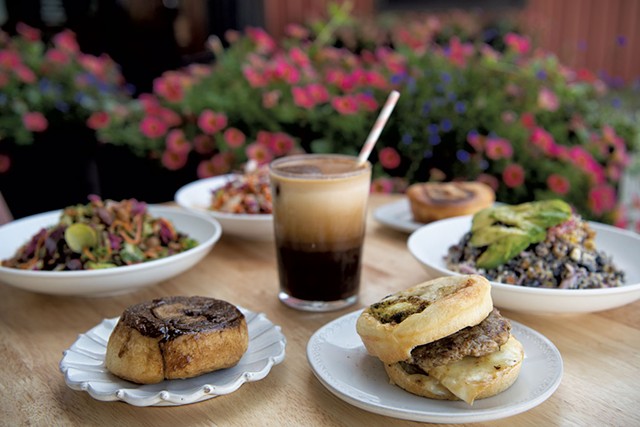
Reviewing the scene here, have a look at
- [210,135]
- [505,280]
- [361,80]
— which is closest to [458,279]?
[505,280]

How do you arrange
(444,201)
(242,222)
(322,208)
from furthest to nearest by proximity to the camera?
(444,201)
(242,222)
(322,208)

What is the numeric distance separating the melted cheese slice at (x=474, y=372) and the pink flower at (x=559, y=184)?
2186 mm

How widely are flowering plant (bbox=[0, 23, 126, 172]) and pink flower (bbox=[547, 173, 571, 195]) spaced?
247 cm

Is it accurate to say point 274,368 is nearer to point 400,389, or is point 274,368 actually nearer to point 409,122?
point 400,389

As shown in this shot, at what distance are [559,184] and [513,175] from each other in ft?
0.71

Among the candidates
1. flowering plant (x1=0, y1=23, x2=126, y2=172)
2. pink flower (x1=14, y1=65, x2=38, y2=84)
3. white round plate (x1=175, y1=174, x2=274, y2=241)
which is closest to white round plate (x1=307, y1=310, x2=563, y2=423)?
white round plate (x1=175, y1=174, x2=274, y2=241)

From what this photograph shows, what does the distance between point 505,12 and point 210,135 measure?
20.1 feet

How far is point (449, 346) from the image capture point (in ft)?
3.21

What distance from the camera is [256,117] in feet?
10.2

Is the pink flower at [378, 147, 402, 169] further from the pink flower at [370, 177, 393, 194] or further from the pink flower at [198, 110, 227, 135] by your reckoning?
the pink flower at [198, 110, 227, 135]

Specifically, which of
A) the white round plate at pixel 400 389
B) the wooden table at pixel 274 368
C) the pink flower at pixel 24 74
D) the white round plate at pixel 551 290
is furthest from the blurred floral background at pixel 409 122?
the white round plate at pixel 400 389

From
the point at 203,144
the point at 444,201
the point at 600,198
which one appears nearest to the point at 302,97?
the point at 203,144

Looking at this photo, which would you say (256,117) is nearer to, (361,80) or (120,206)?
(361,80)

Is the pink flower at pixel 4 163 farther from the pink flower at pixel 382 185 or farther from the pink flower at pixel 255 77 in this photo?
the pink flower at pixel 382 185
